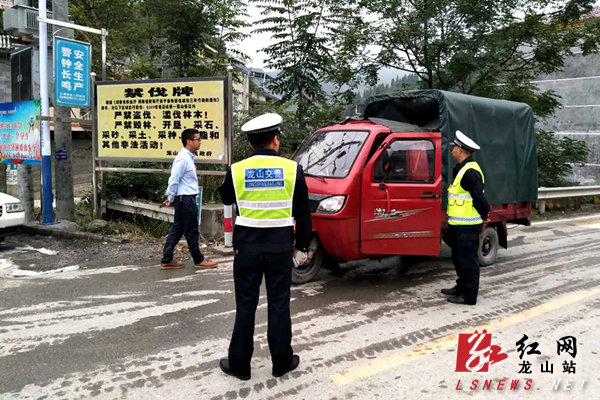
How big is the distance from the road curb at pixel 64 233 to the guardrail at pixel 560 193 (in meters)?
10.5

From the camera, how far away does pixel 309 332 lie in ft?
14.4

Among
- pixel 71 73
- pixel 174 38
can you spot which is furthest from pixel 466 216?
pixel 174 38

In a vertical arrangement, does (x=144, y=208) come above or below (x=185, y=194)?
below

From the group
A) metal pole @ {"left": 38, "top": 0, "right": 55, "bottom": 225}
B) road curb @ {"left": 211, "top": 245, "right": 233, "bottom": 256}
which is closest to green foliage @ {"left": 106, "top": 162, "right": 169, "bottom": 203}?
metal pole @ {"left": 38, "top": 0, "right": 55, "bottom": 225}

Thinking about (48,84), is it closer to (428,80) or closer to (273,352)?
(273,352)

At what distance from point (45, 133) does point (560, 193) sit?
12.9 m

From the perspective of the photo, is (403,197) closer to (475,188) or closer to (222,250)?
(475,188)

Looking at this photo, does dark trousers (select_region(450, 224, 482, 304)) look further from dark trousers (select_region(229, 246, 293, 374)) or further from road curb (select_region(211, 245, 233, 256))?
road curb (select_region(211, 245, 233, 256))

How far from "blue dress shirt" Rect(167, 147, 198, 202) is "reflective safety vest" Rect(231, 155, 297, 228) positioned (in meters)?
3.15

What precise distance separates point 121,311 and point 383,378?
113 inches

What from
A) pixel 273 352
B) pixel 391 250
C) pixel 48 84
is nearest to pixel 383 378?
pixel 273 352

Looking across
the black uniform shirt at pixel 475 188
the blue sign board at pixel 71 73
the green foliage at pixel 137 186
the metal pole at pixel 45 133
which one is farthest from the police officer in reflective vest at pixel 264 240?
the metal pole at pixel 45 133

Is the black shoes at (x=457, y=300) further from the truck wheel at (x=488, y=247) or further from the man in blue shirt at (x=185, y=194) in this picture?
the man in blue shirt at (x=185, y=194)

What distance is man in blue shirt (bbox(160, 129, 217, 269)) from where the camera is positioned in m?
6.43
